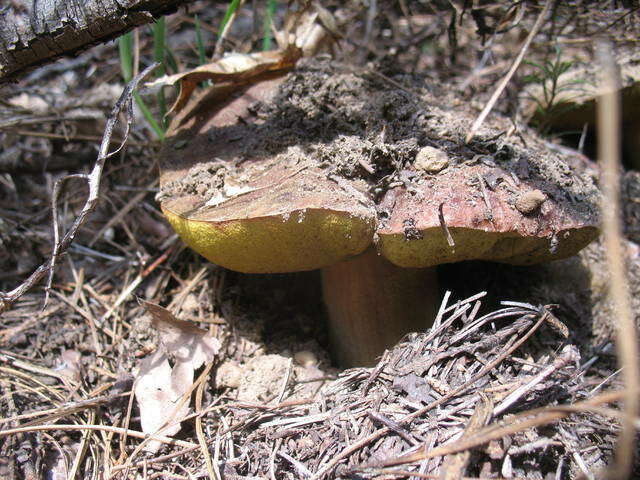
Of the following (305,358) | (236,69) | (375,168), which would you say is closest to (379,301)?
(305,358)


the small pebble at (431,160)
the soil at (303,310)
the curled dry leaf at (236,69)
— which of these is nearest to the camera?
the soil at (303,310)

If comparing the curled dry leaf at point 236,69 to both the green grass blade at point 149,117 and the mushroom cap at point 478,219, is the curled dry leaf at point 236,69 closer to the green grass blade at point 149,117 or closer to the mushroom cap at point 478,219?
the green grass blade at point 149,117

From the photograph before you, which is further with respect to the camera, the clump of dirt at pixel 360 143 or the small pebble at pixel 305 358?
the small pebble at pixel 305 358

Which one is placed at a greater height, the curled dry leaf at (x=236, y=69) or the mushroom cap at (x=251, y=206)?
the curled dry leaf at (x=236, y=69)

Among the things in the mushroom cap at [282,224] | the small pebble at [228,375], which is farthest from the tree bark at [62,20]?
the small pebble at [228,375]

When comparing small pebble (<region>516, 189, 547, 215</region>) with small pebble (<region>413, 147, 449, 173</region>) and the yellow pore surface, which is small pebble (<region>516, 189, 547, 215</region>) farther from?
the yellow pore surface

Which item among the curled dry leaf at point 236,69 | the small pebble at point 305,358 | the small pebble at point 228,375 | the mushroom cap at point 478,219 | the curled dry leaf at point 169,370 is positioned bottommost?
the small pebble at point 305,358

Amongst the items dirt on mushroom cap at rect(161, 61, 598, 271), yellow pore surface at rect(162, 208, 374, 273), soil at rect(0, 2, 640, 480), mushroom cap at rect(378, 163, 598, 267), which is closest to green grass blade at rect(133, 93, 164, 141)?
soil at rect(0, 2, 640, 480)
